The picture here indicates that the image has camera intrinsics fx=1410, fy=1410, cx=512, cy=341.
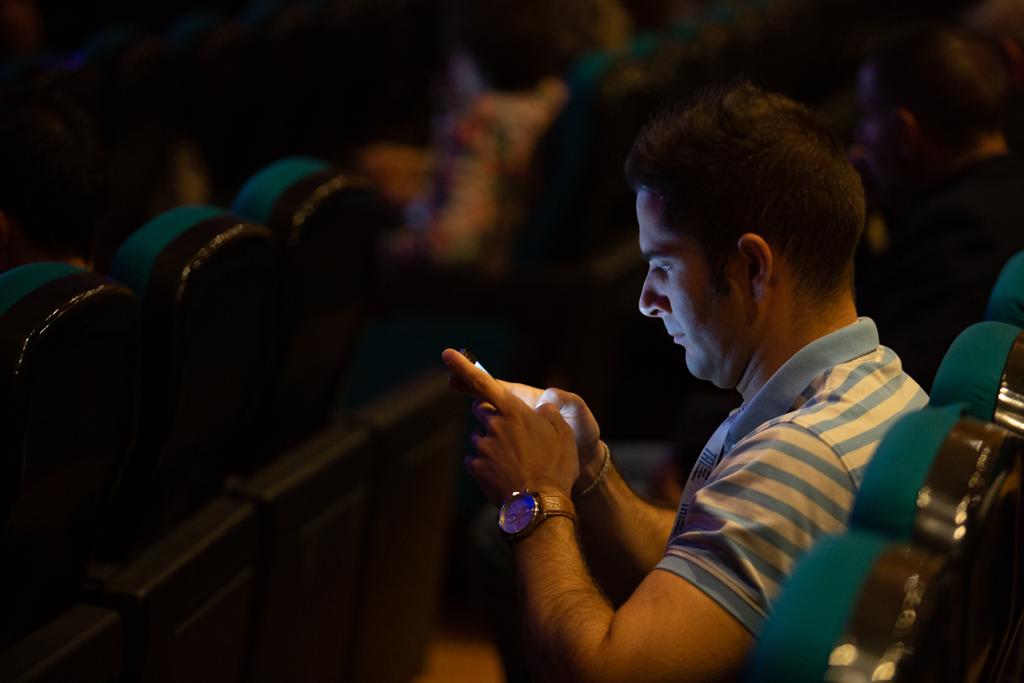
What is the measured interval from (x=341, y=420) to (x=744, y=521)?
1.10 meters

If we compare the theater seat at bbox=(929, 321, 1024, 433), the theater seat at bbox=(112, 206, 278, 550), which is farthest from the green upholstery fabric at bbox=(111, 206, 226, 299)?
the theater seat at bbox=(929, 321, 1024, 433)

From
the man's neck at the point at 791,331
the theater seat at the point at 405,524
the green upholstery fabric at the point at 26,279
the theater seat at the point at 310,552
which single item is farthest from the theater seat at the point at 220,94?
the man's neck at the point at 791,331

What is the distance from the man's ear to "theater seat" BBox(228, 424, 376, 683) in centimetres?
73

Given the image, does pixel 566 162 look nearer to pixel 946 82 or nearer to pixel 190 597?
pixel 946 82

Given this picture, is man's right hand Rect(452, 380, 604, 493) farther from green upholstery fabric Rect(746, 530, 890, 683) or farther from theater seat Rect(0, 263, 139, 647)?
green upholstery fabric Rect(746, 530, 890, 683)

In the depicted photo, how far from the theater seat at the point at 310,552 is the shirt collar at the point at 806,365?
0.71 m

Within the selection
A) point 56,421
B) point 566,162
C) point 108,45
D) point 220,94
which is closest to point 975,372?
point 56,421

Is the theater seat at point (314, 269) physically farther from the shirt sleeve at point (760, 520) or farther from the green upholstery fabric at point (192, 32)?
the green upholstery fabric at point (192, 32)

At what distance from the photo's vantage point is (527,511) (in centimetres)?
115

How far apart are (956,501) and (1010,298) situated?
0.58m

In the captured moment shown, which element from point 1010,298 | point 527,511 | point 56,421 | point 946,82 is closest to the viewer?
point 527,511

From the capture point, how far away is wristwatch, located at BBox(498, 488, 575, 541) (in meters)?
1.15

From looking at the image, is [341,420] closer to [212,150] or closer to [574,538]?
[574,538]

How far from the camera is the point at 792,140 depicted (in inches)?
47.2
